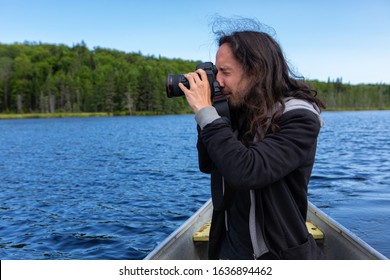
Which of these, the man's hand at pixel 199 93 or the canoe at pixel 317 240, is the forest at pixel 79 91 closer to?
the canoe at pixel 317 240

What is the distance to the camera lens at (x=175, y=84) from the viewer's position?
2.27m

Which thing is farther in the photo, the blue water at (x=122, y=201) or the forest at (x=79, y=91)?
the forest at (x=79, y=91)

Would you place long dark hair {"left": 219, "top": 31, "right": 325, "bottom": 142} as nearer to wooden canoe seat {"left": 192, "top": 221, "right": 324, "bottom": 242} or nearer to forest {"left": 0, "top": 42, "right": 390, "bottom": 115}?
wooden canoe seat {"left": 192, "top": 221, "right": 324, "bottom": 242}

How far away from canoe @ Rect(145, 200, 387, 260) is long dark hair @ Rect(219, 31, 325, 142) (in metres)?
2.26

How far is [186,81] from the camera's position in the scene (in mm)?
2258

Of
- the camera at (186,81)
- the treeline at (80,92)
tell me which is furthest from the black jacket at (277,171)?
the treeline at (80,92)

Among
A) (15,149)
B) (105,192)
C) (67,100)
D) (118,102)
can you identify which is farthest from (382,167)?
(67,100)

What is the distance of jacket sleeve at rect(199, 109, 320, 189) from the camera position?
190cm

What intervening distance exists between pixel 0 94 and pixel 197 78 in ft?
421

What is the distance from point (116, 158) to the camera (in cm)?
2361

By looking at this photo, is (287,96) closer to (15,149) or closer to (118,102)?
(15,149)

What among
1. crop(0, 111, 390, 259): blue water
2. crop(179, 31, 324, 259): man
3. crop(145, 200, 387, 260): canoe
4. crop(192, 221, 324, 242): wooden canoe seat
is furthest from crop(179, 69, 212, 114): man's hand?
crop(0, 111, 390, 259): blue water

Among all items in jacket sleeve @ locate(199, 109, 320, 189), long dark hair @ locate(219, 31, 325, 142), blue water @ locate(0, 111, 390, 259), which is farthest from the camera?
blue water @ locate(0, 111, 390, 259)

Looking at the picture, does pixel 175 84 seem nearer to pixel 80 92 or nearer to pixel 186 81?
pixel 186 81
